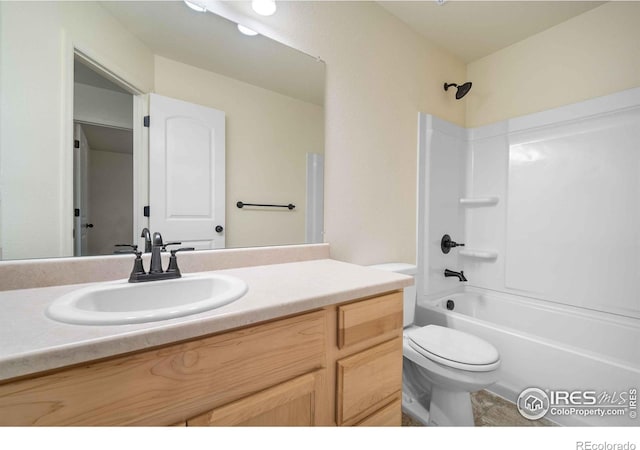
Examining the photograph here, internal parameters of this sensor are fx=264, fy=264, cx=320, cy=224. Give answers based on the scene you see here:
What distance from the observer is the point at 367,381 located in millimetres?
847

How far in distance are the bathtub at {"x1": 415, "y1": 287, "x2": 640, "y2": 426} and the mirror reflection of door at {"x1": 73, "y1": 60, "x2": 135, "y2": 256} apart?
176 centimetres

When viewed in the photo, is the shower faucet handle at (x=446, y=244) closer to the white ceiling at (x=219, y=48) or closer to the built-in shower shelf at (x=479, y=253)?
the built-in shower shelf at (x=479, y=253)

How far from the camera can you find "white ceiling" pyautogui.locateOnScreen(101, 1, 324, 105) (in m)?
1.00

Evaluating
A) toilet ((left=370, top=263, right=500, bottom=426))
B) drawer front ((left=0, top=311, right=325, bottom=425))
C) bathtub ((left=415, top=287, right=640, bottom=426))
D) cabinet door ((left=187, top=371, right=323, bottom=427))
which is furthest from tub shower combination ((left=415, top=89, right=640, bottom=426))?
drawer front ((left=0, top=311, right=325, bottom=425))

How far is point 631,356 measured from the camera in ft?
4.99

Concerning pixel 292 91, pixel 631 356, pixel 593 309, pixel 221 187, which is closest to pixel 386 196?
pixel 292 91

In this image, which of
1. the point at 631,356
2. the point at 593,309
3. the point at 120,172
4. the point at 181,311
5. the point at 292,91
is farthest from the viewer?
the point at 593,309

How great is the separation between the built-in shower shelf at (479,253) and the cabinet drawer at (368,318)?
1.59 metres

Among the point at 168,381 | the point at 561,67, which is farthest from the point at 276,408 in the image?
the point at 561,67

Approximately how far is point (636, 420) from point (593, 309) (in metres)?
0.67

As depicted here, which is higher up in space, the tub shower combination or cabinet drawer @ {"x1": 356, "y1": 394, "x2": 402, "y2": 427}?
the tub shower combination

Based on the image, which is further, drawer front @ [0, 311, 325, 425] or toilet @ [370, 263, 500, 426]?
toilet @ [370, 263, 500, 426]

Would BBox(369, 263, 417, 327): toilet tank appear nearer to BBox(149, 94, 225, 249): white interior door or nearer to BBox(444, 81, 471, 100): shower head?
BBox(149, 94, 225, 249): white interior door
